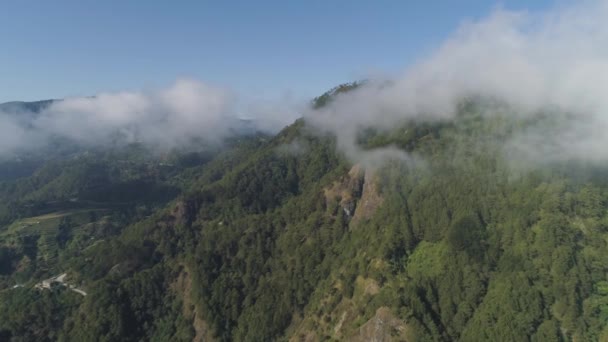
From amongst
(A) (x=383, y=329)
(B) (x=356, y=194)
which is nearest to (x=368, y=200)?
(B) (x=356, y=194)

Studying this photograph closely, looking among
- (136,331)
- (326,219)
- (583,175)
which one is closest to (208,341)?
(136,331)

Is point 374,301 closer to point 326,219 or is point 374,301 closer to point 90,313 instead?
point 326,219

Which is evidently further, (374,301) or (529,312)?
(374,301)

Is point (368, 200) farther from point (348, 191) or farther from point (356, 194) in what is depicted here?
point (348, 191)

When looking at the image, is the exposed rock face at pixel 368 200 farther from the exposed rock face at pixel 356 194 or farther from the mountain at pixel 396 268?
the mountain at pixel 396 268

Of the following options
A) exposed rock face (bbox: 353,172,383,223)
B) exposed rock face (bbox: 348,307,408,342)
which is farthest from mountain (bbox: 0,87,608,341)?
exposed rock face (bbox: 353,172,383,223)

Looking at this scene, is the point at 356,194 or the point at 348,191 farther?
the point at 348,191

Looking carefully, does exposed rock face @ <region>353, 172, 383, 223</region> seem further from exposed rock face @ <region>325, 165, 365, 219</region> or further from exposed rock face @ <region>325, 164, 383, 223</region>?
exposed rock face @ <region>325, 165, 365, 219</region>
